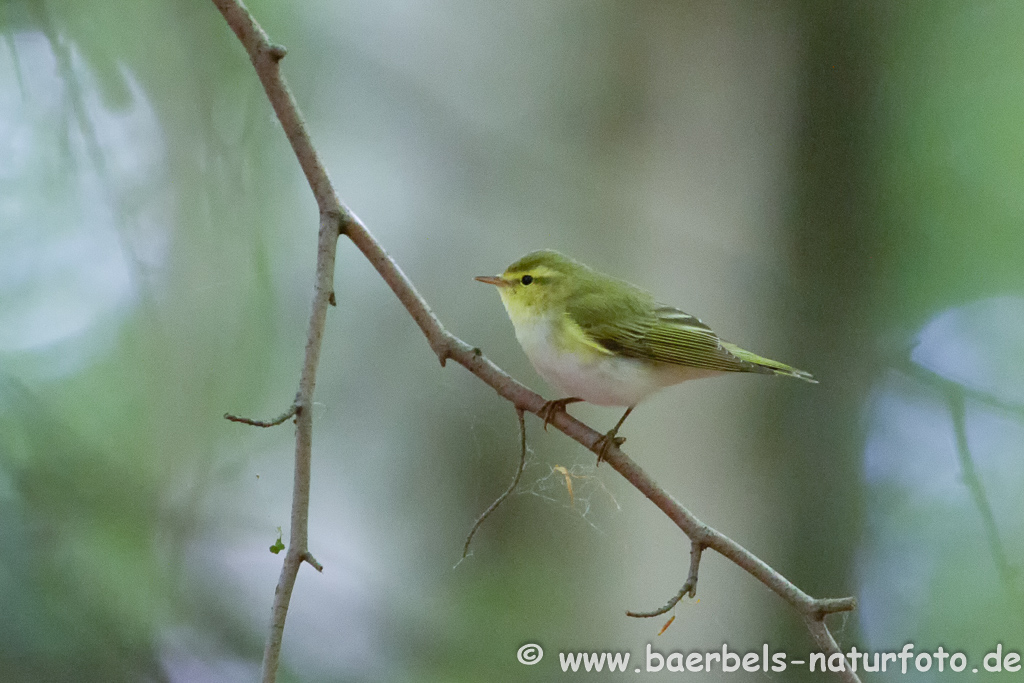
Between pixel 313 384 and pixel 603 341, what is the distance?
353 mm

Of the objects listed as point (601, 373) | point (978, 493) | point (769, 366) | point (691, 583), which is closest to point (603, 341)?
point (601, 373)

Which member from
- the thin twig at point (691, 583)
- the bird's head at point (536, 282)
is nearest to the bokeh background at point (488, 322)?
the bird's head at point (536, 282)

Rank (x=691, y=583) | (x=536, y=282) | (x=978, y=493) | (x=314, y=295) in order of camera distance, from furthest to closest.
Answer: (x=978, y=493) < (x=536, y=282) < (x=314, y=295) < (x=691, y=583)

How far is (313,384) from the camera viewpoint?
2.72ft

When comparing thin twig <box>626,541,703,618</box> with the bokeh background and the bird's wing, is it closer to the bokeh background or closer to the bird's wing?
the bird's wing

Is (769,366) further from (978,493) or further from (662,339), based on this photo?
(978,493)

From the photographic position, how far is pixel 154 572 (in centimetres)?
113

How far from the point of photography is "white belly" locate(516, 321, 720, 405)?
89 centimetres

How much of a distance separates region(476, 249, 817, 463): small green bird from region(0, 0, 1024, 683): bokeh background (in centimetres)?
25

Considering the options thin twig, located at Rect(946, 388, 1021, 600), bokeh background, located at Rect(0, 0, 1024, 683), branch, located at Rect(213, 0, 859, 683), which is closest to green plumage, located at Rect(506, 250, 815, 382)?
branch, located at Rect(213, 0, 859, 683)

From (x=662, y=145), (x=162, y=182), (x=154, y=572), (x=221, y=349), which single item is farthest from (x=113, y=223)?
(x=662, y=145)

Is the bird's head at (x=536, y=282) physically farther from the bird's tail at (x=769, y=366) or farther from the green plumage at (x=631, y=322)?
the bird's tail at (x=769, y=366)

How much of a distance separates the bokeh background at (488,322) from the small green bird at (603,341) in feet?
0.82

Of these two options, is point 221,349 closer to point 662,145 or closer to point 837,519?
point 662,145
